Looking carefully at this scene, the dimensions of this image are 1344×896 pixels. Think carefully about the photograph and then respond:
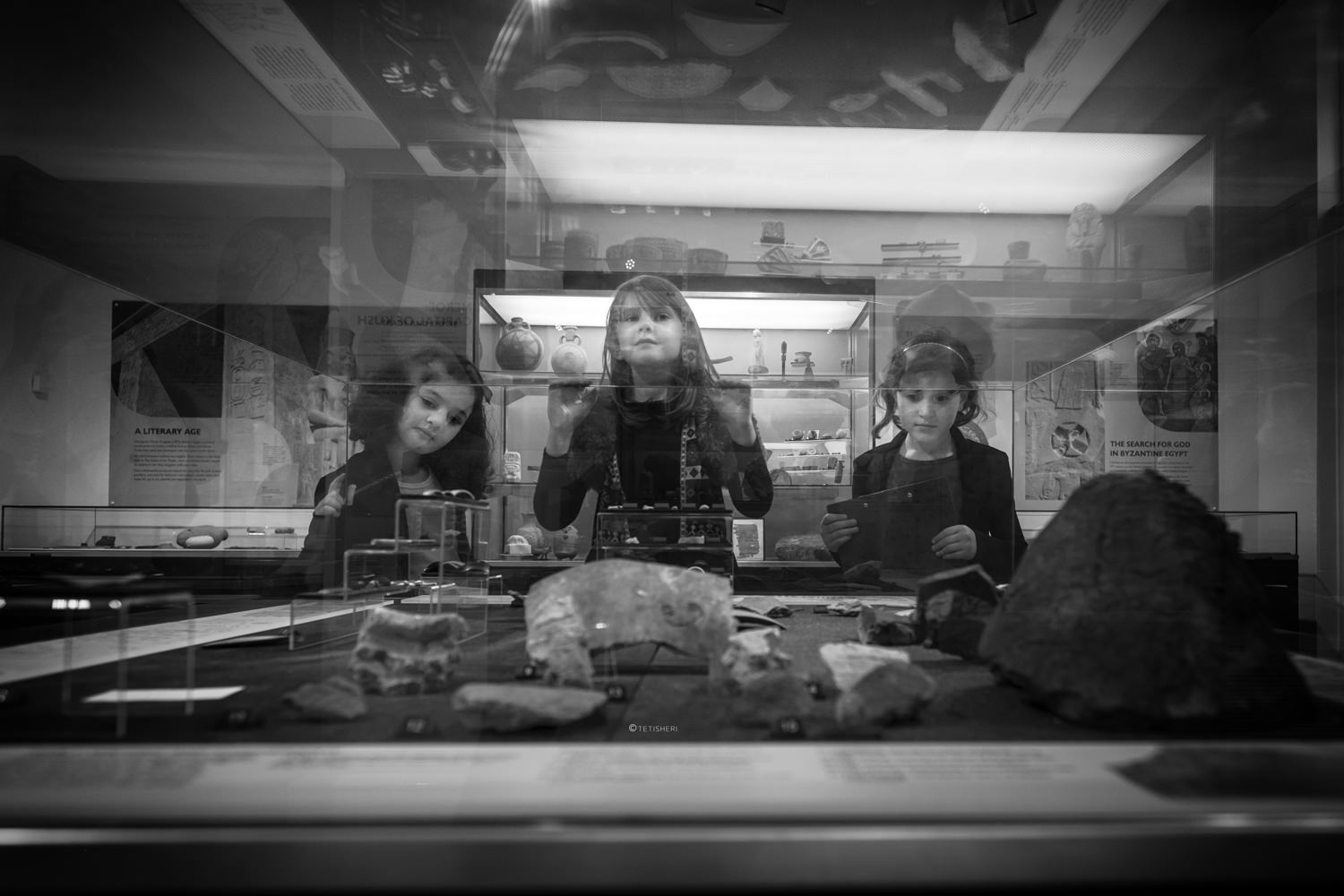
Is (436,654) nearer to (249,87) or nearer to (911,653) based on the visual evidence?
(911,653)

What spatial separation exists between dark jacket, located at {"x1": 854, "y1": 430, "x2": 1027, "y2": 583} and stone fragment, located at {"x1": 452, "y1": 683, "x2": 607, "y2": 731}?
133 cm

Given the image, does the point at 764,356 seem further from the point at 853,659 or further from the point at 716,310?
the point at 853,659

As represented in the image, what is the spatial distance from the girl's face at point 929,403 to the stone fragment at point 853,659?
2.57 feet

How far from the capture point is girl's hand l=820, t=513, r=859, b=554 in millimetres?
2305

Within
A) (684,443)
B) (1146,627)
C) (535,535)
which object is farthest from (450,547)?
Result: (1146,627)

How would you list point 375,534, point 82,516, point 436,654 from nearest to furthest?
point 436,654, point 375,534, point 82,516

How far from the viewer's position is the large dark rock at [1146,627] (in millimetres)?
1181

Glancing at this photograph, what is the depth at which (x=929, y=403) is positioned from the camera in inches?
91.1

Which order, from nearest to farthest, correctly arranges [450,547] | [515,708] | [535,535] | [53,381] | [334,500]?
1. [515,708]
2. [450,547]
3. [535,535]
4. [334,500]
5. [53,381]

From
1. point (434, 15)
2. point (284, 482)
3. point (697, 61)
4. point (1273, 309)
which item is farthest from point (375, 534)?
point (1273, 309)

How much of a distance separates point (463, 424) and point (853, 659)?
1.32 m

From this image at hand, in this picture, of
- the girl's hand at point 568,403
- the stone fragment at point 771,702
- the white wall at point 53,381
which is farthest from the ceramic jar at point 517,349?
the white wall at point 53,381

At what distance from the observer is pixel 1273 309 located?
77.7 inches

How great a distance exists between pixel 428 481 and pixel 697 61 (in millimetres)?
1467
